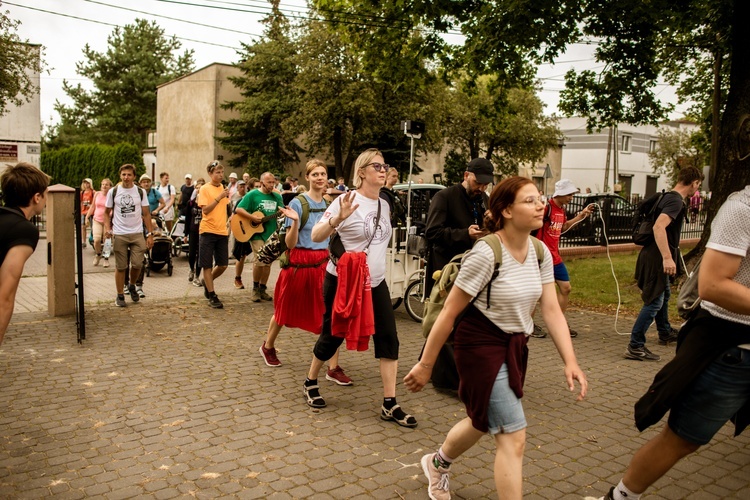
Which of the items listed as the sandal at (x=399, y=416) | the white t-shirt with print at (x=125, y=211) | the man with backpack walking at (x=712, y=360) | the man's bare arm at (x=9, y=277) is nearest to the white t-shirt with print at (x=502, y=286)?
the man with backpack walking at (x=712, y=360)

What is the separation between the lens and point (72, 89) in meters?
59.6

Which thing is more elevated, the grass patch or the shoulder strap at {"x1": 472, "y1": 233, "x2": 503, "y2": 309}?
the shoulder strap at {"x1": 472, "y1": 233, "x2": 503, "y2": 309}

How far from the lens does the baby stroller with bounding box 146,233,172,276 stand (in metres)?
12.8

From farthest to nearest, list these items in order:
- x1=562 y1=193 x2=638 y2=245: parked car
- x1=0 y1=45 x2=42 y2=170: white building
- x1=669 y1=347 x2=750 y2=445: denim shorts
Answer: x1=0 y1=45 x2=42 y2=170: white building, x1=562 y1=193 x2=638 y2=245: parked car, x1=669 y1=347 x2=750 y2=445: denim shorts

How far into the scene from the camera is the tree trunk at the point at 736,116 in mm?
10836

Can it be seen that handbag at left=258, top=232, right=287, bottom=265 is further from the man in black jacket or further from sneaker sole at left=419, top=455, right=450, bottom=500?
sneaker sole at left=419, top=455, right=450, bottom=500

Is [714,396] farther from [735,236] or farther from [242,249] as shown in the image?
[242,249]

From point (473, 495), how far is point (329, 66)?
101 ft

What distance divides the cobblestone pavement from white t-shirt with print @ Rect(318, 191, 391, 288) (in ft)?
4.02

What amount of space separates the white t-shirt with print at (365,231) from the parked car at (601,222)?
13.5 m

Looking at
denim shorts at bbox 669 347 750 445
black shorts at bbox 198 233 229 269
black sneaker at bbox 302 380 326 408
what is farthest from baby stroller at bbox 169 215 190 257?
denim shorts at bbox 669 347 750 445

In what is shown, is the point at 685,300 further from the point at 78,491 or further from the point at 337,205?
the point at 78,491

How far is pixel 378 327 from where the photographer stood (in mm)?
5113

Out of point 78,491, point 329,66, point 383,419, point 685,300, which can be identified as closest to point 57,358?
point 78,491
